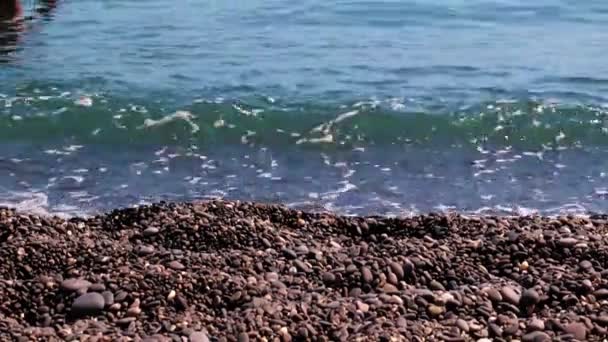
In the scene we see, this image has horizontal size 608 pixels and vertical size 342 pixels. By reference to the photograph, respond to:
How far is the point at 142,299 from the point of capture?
18.1ft

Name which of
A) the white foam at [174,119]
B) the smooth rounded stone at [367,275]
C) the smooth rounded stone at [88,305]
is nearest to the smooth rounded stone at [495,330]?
the smooth rounded stone at [367,275]

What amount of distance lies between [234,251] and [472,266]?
1633 millimetres

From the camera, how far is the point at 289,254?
6305mm

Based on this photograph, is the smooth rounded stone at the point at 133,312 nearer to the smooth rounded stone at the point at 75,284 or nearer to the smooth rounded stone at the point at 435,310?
the smooth rounded stone at the point at 75,284

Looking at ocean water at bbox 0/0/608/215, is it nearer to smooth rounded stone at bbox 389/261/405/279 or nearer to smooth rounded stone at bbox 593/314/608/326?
smooth rounded stone at bbox 389/261/405/279

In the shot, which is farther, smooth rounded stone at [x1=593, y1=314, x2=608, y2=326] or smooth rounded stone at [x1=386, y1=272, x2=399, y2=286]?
smooth rounded stone at [x1=386, y1=272, x2=399, y2=286]

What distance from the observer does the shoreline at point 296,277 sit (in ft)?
16.9

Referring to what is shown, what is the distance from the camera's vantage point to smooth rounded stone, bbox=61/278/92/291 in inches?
220

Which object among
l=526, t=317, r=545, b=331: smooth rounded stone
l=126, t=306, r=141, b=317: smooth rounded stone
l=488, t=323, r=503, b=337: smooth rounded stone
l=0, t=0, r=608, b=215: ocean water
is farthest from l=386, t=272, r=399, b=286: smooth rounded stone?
l=0, t=0, r=608, b=215: ocean water

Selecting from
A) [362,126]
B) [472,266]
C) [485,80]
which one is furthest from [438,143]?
[472,266]

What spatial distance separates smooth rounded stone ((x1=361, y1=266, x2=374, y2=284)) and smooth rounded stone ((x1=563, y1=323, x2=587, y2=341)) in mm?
1297

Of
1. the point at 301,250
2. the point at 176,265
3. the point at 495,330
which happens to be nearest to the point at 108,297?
the point at 176,265

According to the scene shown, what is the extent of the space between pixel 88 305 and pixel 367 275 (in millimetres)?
1764

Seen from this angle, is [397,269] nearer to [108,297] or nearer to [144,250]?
[144,250]
